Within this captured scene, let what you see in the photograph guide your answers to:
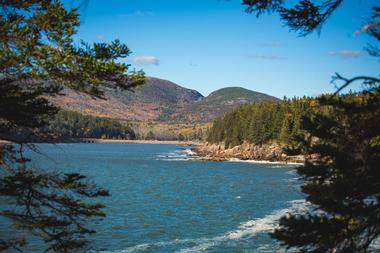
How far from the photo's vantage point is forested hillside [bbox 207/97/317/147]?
368 feet

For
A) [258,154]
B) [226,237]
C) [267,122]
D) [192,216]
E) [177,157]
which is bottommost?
[226,237]

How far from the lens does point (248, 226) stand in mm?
30859

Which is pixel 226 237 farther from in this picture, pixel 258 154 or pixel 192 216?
pixel 258 154

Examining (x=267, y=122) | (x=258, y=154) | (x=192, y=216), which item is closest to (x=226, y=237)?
(x=192, y=216)

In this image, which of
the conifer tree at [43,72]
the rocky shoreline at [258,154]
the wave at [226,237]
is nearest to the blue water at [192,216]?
A: the wave at [226,237]

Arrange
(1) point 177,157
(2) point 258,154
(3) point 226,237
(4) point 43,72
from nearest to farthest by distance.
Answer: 1. (4) point 43,72
2. (3) point 226,237
3. (2) point 258,154
4. (1) point 177,157

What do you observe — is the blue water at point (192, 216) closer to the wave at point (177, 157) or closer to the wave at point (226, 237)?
the wave at point (226, 237)

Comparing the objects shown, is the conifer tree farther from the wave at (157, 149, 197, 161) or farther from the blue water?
the wave at (157, 149, 197, 161)

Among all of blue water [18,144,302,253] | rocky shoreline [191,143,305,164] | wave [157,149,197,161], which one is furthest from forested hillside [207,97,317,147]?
blue water [18,144,302,253]

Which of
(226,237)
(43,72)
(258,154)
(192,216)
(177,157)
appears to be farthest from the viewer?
(177,157)

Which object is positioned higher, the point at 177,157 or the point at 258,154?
the point at 258,154

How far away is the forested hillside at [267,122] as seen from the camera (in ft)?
368

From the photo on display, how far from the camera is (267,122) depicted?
119688 mm

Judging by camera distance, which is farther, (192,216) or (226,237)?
(192,216)
